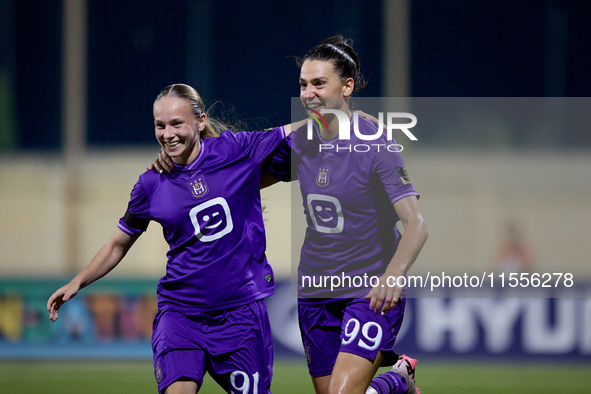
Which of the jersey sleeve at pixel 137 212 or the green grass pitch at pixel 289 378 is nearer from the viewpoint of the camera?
the jersey sleeve at pixel 137 212

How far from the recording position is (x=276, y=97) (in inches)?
441

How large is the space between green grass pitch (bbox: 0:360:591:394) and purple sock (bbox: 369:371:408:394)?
2.20 meters

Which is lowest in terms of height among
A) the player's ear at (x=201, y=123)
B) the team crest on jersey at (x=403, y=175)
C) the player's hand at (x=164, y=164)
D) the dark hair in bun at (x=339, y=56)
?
the team crest on jersey at (x=403, y=175)

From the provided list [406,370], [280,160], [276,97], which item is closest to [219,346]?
[280,160]

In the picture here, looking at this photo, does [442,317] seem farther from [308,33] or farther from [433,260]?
[308,33]

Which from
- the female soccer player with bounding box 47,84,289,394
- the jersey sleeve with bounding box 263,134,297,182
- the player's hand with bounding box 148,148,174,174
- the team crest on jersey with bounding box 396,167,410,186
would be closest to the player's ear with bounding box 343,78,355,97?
the jersey sleeve with bounding box 263,134,297,182

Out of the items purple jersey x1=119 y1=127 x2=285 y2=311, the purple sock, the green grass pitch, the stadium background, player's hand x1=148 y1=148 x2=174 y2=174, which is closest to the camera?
purple jersey x1=119 y1=127 x2=285 y2=311

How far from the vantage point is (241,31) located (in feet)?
39.1

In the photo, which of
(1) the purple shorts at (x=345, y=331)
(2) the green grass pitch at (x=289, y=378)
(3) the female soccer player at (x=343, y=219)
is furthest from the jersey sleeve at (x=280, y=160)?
(2) the green grass pitch at (x=289, y=378)

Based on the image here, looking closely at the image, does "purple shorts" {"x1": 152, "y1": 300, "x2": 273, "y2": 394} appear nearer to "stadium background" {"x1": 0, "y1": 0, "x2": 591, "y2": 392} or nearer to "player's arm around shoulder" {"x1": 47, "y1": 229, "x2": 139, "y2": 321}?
"player's arm around shoulder" {"x1": 47, "y1": 229, "x2": 139, "y2": 321}

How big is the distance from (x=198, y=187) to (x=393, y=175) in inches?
38.4

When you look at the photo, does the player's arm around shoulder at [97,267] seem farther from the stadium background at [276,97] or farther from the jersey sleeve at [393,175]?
the stadium background at [276,97]

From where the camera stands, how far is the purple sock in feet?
12.7

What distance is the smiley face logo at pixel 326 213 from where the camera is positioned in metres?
3.56
